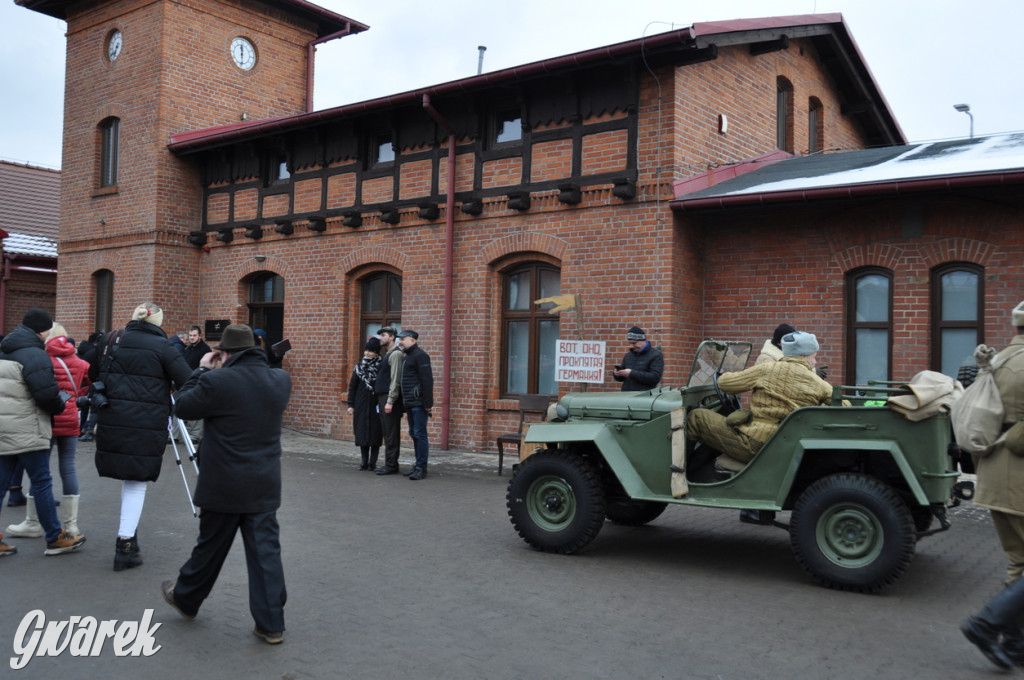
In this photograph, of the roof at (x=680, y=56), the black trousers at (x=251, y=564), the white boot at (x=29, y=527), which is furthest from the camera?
the roof at (x=680, y=56)

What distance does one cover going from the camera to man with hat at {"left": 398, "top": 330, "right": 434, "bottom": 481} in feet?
36.3

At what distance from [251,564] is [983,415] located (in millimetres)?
4052

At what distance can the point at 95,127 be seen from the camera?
18922mm

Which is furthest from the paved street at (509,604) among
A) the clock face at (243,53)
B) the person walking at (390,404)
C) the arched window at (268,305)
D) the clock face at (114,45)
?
the clock face at (114,45)

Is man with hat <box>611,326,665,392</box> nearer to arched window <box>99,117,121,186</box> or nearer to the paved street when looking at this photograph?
the paved street

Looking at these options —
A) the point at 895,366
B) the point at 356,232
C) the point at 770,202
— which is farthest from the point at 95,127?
the point at 895,366

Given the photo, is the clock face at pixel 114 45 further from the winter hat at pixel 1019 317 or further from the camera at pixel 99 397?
the winter hat at pixel 1019 317

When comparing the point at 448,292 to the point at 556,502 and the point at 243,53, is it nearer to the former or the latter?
the point at 556,502

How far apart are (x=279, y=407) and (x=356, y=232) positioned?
34.4 ft

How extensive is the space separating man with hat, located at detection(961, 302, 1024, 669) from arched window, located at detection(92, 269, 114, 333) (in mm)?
17623

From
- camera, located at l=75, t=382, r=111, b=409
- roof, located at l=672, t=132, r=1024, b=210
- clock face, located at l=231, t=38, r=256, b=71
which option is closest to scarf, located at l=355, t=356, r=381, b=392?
roof, located at l=672, t=132, r=1024, b=210

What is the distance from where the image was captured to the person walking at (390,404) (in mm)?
11391

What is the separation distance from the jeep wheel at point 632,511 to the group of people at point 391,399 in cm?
348

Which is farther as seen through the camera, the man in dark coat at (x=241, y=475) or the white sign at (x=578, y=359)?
the white sign at (x=578, y=359)
